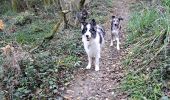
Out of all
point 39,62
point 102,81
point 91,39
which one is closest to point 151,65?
point 102,81

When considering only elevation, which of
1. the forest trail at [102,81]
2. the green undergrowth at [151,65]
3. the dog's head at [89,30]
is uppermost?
the dog's head at [89,30]

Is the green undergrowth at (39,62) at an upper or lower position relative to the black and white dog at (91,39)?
lower

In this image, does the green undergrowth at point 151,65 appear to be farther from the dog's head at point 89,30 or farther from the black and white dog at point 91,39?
the dog's head at point 89,30

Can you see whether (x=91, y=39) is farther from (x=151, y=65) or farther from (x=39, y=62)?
(x=151, y=65)

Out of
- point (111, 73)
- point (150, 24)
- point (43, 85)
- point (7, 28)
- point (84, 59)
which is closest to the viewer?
point (43, 85)

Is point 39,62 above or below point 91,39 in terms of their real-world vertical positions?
below

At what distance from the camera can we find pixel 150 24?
1021 cm

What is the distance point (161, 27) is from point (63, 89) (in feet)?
10.5

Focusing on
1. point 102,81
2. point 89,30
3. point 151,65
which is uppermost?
point 89,30

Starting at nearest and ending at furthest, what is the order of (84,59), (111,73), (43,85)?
1. (43,85)
2. (111,73)
3. (84,59)

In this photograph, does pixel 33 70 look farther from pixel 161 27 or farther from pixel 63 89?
pixel 161 27

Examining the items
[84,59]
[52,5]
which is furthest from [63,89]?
[52,5]

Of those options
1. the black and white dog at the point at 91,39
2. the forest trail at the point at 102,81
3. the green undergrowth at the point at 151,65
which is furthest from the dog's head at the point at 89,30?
the green undergrowth at the point at 151,65

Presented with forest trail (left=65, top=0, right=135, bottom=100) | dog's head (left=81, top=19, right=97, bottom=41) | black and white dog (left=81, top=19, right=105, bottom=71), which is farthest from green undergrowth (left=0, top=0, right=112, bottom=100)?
dog's head (left=81, top=19, right=97, bottom=41)
